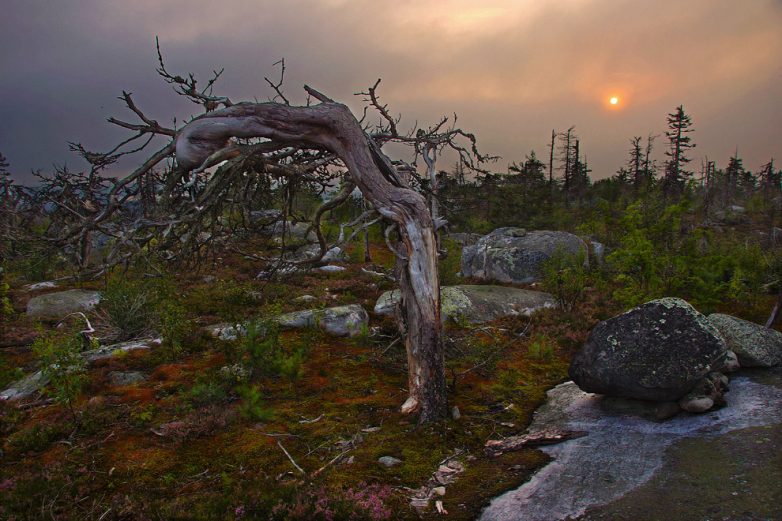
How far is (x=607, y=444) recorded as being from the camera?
5.84m

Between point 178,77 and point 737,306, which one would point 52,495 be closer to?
point 178,77

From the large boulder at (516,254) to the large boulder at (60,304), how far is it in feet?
48.5

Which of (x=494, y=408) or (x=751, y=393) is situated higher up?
(x=751, y=393)

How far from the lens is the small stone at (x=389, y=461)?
217 inches

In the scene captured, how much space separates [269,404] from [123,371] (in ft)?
12.5

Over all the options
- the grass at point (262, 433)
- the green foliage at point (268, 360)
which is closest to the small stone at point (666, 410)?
the grass at point (262, 433)

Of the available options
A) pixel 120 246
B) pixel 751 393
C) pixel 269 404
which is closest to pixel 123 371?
pixel 269 404

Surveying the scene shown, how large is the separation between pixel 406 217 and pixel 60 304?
13763mm

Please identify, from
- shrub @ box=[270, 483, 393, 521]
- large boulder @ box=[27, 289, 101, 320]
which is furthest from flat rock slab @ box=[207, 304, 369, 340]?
shrub @ box=[270, 483, 393, 521]

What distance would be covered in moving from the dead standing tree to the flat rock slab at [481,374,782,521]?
6.40 ft

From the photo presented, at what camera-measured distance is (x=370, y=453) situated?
5.80 metres

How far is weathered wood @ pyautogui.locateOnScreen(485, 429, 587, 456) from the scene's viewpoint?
19.7 ft

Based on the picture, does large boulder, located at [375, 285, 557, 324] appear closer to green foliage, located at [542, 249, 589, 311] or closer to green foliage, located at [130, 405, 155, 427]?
green foliage, located at [542, 249, 589, 311]

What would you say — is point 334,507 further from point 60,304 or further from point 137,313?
point 60,304
